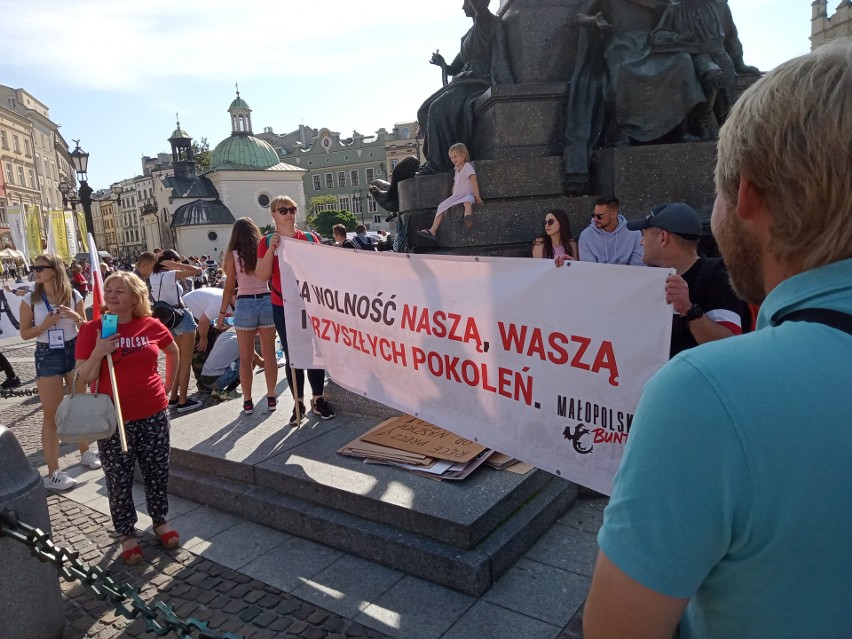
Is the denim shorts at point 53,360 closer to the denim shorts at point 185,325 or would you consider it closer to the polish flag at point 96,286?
the denim shorts at point 185,325

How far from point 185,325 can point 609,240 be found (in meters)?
4.81

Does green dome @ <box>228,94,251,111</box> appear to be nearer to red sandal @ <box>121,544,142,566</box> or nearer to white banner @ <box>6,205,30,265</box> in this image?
white banner @ <box>6,205,30,265</box>

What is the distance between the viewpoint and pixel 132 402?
3818 millimetres

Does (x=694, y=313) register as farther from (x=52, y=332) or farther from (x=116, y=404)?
(x=52, y=332)

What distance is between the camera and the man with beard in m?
0.78

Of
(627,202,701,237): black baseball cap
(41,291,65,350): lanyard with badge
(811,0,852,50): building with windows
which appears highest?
(811,0,852,50): building with windows

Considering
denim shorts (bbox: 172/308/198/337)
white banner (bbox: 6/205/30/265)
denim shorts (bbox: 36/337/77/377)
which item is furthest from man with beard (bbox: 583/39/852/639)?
white banner (bbox: 6/205/30/265)

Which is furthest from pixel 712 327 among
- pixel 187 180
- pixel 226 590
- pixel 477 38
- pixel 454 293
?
pixel 187 180

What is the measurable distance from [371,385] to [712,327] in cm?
221

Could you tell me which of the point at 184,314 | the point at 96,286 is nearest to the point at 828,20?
the point at 184,314

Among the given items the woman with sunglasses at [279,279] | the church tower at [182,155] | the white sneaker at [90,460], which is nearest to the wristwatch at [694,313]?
the woman with sunglasses at [279,279]

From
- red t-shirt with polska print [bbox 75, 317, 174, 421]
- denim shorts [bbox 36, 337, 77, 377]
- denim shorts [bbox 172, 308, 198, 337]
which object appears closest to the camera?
red t-shirt with polska print [bbox 75, 317, 174, 421]

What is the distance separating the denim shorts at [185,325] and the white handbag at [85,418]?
3.52 meters

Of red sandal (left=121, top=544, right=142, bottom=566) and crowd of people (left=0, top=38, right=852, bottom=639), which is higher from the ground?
crowd of people (left=0, top=38, right=852, bottom=639)
